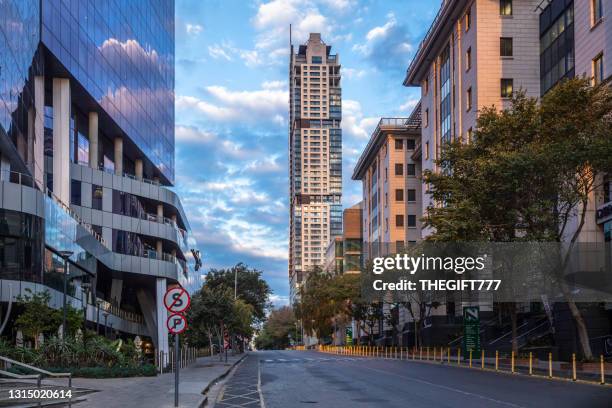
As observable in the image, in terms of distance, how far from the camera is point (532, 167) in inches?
1329

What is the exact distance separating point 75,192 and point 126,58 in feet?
44.9

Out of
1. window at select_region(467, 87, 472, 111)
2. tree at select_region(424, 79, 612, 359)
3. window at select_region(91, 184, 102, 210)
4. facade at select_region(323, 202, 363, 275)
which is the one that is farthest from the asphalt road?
facade at select_region(323, 202, 363, 275)

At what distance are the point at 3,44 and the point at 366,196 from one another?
8864 cm

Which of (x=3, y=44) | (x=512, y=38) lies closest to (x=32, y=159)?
(x=3, y=44)

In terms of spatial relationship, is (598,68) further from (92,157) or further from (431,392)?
(92,157)

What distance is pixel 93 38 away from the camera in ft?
200

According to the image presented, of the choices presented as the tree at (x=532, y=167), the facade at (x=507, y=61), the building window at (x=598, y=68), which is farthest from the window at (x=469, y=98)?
the tree at (x=532, y=167)

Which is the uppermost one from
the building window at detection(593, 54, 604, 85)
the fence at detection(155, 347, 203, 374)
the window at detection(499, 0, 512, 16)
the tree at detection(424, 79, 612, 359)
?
the window at detection(499, 0, 512, 16)

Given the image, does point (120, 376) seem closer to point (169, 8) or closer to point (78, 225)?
point (78, 225)

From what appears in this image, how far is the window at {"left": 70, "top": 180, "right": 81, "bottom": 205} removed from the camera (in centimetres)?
6359

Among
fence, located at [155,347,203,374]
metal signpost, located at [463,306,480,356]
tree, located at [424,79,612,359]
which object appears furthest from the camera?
metal signpost, located at [463,306,480,356]

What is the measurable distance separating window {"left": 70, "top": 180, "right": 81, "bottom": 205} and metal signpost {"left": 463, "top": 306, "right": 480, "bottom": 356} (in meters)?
32.3

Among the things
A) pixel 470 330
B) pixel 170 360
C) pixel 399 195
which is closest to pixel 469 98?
pixel 470 330

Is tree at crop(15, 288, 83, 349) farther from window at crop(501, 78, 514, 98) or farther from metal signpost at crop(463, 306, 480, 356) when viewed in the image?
window at crop(501, 78, 514, 98)
